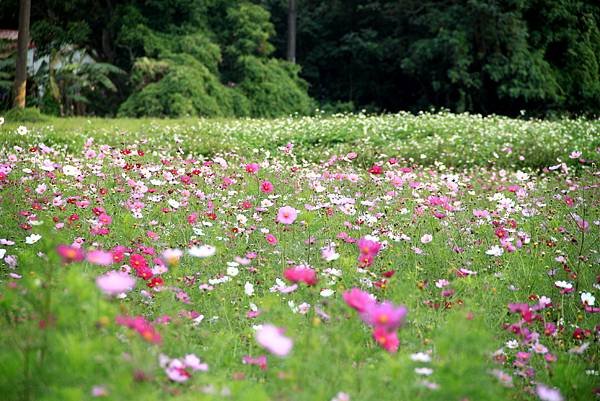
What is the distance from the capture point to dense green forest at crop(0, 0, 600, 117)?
17.5 metres

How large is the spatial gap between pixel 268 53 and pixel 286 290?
19.8 meters

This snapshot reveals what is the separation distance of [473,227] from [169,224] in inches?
69.0

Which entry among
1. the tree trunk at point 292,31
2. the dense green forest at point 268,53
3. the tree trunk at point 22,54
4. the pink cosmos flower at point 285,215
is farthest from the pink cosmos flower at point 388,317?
the tree trunk at point 292,31

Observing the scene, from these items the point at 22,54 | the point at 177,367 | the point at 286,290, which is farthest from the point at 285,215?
the point at 22,54

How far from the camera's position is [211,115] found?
17.0 m

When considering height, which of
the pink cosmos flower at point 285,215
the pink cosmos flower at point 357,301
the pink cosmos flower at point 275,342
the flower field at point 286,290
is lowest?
→ the flower field at point 286,290

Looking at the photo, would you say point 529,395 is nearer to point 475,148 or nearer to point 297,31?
point 475,148

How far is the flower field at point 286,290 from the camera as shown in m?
1.52

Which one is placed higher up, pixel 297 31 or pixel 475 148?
pixel 297 31

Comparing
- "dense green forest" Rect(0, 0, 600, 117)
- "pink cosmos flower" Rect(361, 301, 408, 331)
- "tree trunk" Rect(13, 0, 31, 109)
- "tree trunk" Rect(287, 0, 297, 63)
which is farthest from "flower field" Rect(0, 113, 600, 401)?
"tree trunk" Rect(287, 0, 297, 63)

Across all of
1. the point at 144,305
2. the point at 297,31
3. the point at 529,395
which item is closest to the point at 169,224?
the point at 144,305

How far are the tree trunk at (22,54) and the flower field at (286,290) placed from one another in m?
8.90

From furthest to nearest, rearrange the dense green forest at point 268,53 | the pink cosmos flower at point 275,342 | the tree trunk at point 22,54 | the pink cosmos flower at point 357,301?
the dense green forest at point 268,53
the tree trunk at point 22,54
the pink cosmos flower at point 357,301
the pink cosmos flower at point 275,342

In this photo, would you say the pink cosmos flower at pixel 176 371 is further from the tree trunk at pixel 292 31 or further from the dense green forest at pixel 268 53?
the tree trunk at pixel 292 31
